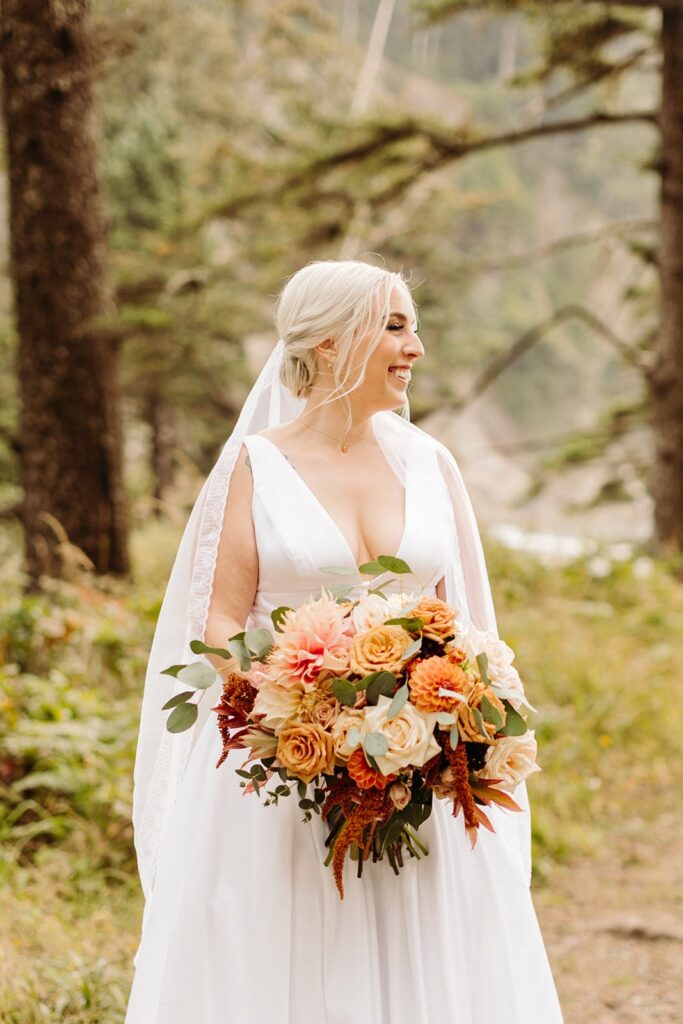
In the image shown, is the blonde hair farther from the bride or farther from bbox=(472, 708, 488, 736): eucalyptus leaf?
bbox=(472, 708, 488, 736): eucalyptus leaf

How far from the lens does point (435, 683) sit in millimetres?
1876

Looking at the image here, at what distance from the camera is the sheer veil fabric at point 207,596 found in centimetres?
242

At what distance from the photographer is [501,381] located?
149ft

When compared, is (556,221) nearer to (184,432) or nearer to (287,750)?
(184,432)

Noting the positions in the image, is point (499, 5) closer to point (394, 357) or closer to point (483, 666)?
point (394, 357)

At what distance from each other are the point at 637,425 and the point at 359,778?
933cm

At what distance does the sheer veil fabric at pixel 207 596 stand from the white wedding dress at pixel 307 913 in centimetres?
11

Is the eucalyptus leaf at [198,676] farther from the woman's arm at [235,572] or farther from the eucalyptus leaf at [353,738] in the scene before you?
the eucalyptus leaf at [353,738]

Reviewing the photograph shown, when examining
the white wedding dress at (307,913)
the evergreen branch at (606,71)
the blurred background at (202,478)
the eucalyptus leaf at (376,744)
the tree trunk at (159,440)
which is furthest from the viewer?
the tree trunk at (159,440)

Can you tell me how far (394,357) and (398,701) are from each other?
95 centimetres

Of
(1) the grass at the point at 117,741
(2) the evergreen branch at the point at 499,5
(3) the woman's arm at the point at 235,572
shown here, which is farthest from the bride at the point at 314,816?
(2) the evergreen branch at the point at 499,5

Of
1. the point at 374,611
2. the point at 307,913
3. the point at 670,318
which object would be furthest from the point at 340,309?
the point at 670,318

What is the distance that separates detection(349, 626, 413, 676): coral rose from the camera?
1.90 m

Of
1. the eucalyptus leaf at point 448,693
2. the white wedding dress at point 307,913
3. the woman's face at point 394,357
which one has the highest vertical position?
the woman's face at point 394,357
